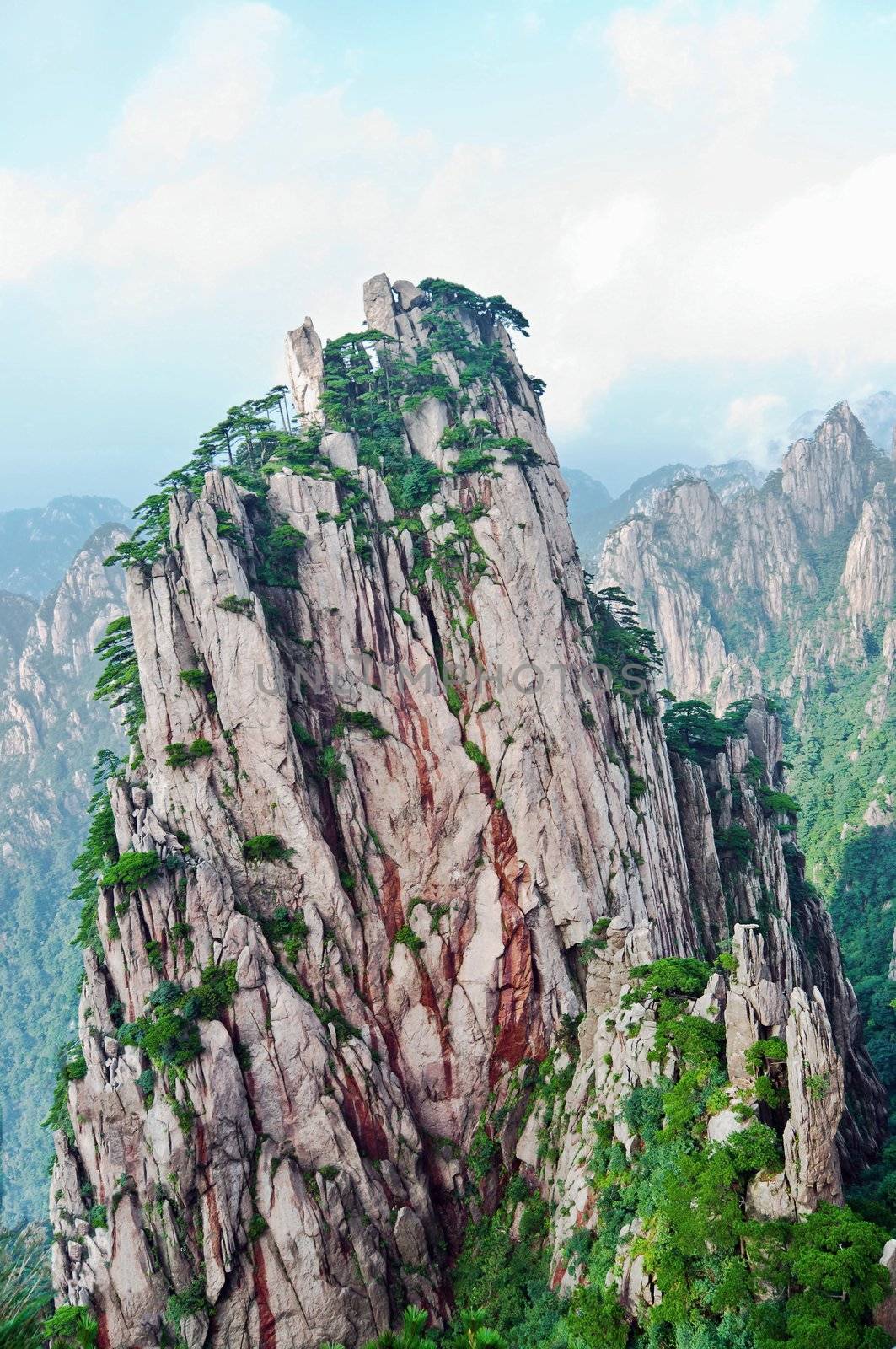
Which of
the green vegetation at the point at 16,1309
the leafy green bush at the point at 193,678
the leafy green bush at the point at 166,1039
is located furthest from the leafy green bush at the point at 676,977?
the leafy green bush at the point at 193,678

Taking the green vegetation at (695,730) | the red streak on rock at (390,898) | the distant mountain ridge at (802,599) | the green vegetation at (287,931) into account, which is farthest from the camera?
the distant mountain ridge at (802,599)

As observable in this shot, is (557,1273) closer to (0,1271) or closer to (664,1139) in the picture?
(664,1139)

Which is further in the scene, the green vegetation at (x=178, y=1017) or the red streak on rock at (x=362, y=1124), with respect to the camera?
the red streak on rock at (x=362, y=1124)

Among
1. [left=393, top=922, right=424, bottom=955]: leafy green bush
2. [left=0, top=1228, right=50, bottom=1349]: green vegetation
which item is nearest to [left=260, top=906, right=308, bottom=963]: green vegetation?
[left=393, top=922, right=424, bottom=955]: leafy green bush

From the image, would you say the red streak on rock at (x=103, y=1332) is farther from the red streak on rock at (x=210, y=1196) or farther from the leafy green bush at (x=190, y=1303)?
the red streak on rock at (x=210, y=1196)

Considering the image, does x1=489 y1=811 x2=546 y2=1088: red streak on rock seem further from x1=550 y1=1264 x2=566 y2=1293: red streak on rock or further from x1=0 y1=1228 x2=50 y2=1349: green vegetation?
x1=0 y1=1228 x2=50 y2=1349: green vegetation

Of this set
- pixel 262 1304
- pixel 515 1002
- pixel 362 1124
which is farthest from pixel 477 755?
pixel 262 1304
